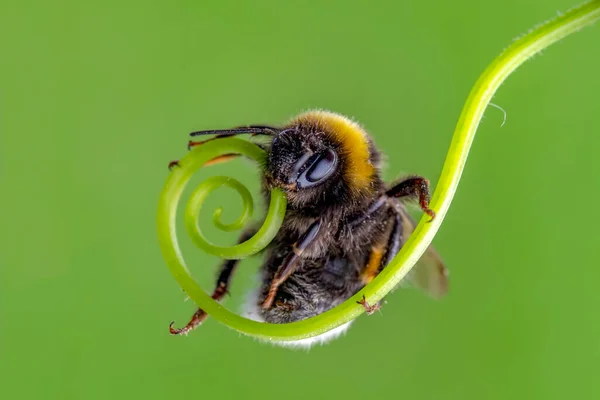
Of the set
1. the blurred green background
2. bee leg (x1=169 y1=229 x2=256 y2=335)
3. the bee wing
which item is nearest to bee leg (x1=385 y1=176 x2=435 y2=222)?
the bee wing

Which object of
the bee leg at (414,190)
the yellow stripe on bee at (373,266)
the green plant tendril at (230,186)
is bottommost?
the yellow stripe on bee at (373,266)

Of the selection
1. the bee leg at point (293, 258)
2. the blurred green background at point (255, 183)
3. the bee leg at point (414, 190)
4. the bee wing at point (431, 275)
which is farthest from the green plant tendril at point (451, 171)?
the blurred green background at point (255, 183)

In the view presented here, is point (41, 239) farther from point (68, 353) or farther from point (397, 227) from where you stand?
point (397, 227)

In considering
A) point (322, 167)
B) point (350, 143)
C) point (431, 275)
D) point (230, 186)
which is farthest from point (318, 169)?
point (431, 275)

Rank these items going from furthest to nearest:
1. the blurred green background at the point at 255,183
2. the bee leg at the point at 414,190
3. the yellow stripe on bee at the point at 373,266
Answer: the blurred green background at the point at 255,183, the yellow stripe on bee at the point at 373,266, the bee leg at the point at 414,190

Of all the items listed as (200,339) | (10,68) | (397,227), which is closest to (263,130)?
(397,227)

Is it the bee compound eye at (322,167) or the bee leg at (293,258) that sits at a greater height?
the bee compound eye at (322,167)

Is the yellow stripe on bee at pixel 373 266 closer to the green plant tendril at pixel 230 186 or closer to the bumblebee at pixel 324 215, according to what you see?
the bumblebee at pixel 324 215
